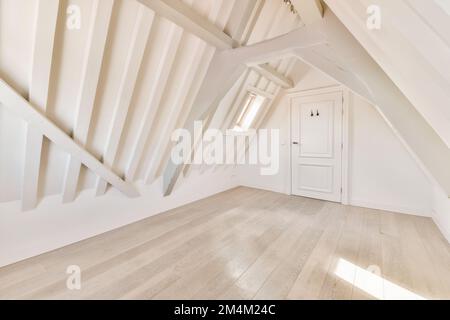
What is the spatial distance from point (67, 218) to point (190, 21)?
100 inches

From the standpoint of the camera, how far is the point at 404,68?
108cm

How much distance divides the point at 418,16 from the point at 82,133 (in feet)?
7.83

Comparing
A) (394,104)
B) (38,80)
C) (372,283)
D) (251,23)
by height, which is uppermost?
(251,23)

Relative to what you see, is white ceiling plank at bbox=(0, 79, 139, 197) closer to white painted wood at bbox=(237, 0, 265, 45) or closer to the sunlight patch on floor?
white painted wood at bbox=(237, 0, 265, 45)

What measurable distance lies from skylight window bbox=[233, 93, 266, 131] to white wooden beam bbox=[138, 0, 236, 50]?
1653mm

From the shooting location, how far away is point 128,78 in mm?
1863

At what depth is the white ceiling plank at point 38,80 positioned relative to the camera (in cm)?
132

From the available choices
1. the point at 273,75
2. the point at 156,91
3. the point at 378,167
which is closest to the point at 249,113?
the point at 273,75

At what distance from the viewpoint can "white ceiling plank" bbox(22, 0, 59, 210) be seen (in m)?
1.32

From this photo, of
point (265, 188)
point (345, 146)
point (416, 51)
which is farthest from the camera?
point (265, 188)

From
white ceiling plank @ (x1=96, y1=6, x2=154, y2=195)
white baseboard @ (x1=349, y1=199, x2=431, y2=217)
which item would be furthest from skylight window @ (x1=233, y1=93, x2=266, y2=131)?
white baseboard @ (x1=349, y1=199, x2=431, y2=217)

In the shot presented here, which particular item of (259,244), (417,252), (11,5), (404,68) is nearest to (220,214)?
(259,244)

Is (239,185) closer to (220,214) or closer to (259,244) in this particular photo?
(220,214)

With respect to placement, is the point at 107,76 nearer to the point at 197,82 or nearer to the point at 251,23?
the point at 197,82
